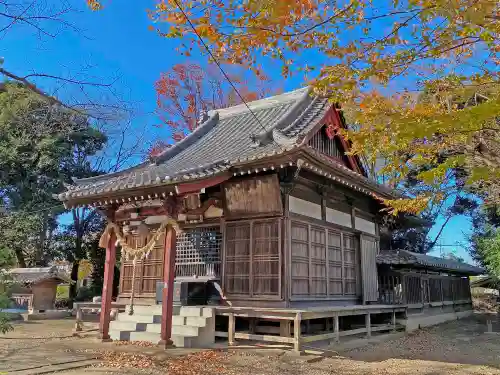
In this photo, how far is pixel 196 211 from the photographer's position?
11.8 meters

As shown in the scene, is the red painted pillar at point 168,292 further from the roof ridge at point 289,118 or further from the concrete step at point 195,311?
the roof ridge at point 289,118

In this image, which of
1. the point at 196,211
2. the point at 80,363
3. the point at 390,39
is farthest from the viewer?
the point at 196,211

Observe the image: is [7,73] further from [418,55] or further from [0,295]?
[418,55]

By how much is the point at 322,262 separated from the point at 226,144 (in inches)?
186

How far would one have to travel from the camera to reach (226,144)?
13562 mm

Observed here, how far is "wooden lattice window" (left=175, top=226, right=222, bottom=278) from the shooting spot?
11.9 m

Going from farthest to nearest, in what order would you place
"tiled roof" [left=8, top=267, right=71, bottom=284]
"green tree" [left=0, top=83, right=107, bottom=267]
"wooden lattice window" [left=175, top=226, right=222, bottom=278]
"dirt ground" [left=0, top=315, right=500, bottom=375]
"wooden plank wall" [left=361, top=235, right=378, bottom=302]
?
"green tree" [left=0, top=83, right=107, bottom=267]
"tiled roof" [left=8, top=267, right=71, bottom=284]
"wooden plank wall" [left=361, top=235, right=378, bottom=302]
"wooden lattice window" [left=175, top=226, right=222, bottom=278]
"dirt ground" [left=0, top=315, right=500, bottom=375]

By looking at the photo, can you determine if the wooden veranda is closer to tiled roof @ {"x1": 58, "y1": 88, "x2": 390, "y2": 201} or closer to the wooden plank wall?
the wooden plank wall

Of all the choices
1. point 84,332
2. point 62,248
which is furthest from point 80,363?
point 62,248

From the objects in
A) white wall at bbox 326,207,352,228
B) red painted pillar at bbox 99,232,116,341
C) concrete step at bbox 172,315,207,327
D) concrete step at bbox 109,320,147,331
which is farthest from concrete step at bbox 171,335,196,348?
white wall at bbox 326,207,352,228

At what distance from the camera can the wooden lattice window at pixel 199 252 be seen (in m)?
11.9

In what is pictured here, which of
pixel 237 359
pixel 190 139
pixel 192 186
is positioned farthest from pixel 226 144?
pixel 237 359

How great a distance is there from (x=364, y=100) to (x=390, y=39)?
295 centimetres

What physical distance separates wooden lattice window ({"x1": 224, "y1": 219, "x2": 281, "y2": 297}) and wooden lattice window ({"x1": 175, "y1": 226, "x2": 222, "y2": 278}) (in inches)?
18.5
